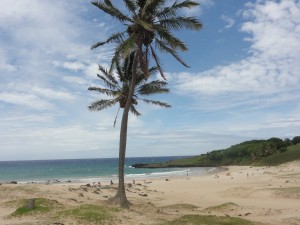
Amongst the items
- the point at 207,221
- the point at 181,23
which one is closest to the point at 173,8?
the point at 181,23

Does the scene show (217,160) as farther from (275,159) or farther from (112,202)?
(112,202)

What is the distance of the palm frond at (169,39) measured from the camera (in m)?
20.9

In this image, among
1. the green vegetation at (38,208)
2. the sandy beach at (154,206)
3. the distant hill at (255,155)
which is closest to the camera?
the sandy beach at (154,206)

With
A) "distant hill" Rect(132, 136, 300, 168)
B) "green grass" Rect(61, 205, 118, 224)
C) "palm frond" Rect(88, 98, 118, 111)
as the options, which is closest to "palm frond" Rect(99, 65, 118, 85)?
"palm frond" Rect(88, 98, 118, 111)

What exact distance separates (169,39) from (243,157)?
8146 cm

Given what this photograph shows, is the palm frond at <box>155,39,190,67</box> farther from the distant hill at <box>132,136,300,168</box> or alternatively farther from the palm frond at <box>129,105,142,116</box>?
the distant hill at <box>132,136,300,168</box>

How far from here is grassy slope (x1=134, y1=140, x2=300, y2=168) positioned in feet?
245

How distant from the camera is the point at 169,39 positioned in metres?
21.2

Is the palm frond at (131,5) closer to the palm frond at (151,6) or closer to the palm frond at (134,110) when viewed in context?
the palm frond at (151,6)

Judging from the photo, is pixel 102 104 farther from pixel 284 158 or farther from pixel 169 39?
pixel 284 158

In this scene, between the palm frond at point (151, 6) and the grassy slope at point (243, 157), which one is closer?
the palm frond at point (151, 6)

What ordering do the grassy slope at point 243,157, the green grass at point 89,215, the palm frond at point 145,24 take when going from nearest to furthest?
the green grass at point 89,215, the palm frond at point 145,24, the grassy slope at point 243,157

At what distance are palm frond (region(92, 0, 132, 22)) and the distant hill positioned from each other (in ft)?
185

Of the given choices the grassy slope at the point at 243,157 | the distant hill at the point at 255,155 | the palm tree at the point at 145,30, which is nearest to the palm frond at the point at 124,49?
the palm tree at the point at 145,30
